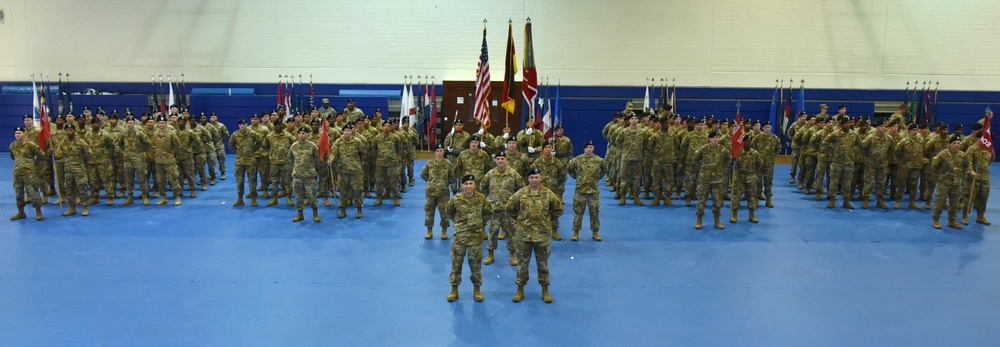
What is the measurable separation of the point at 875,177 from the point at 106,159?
14563 millimetres

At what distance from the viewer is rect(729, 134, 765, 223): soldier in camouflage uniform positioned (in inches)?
435

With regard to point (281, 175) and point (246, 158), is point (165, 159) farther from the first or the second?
point (281, 175)

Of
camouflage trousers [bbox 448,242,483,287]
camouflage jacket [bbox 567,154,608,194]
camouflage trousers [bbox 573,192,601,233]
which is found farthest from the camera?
camouflage trousers [bbox 573,192,601,233]

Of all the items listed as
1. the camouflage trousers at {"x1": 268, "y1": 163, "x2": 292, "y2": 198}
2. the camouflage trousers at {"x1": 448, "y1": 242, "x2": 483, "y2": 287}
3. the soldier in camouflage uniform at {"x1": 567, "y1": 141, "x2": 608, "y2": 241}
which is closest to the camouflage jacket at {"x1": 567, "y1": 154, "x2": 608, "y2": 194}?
the soldier in camouflage uniform at {"x1": 567, "y1": 141, "x2": 608, "y2": 241}

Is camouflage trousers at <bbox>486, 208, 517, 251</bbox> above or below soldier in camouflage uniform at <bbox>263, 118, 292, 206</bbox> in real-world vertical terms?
below

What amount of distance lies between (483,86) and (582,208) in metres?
2.65

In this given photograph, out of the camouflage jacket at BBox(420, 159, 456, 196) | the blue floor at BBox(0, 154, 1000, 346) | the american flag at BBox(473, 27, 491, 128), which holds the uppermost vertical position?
the american flag at BBox(473, 27, 491, 128)

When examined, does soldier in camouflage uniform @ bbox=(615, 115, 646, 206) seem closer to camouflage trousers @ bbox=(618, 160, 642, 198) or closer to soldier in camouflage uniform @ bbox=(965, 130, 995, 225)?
camouflage trousers @ bbox=(618, 160, 642, 198)

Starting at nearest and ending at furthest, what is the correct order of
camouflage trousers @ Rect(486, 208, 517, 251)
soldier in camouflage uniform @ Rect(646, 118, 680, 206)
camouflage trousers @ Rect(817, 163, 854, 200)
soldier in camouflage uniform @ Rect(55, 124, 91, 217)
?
camouflage trousers @ Rect(486, 208, 517, 251), soldier in camouflage uniform @ Rect(55, 124, 91, 217), camouflage trousers @ Rect(817, 163, 854, 200), soldier in camouflage uniform @ Rect(646, 118, 680, 206)

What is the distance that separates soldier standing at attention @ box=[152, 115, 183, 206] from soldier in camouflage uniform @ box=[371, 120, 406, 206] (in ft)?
12.5

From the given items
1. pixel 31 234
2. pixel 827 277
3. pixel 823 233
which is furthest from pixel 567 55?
pixel 31 234

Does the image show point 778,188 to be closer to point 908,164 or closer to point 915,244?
point 908,164

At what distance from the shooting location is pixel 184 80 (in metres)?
20.1

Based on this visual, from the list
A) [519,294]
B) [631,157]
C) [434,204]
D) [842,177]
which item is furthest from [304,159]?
[842,177]
